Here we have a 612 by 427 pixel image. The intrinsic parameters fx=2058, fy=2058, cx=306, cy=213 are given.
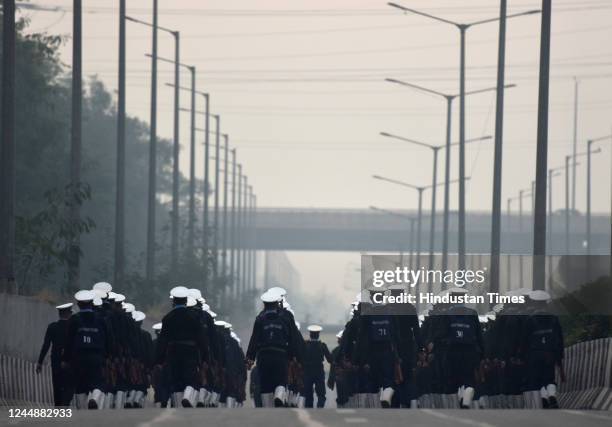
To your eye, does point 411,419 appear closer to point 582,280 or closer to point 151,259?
point 582,280

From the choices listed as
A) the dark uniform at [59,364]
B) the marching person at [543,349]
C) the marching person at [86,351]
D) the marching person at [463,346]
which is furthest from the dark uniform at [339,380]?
the marching person at [86,351]

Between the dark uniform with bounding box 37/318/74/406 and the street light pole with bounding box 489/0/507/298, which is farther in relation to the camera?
the street light pole with bounding box 489/0/507/298

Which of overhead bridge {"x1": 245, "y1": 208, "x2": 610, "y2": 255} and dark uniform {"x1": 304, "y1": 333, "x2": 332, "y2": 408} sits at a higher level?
overhead bridge {"x1": 245, "y1": 208, "x2": 610, "y2": 255}

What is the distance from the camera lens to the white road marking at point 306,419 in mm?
20812

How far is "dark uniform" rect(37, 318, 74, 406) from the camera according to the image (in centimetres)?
2834

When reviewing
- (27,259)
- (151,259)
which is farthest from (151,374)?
(151,259)

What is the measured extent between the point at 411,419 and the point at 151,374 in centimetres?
1189

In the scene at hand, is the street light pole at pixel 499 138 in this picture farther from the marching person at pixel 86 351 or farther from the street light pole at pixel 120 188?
the marching person at pixel 86 351

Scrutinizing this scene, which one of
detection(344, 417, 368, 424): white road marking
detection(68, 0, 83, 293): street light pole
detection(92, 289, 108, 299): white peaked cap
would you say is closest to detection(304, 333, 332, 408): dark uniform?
detection(92, 289, 108, 299): white peaked cap

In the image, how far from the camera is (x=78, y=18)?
45.4 metres

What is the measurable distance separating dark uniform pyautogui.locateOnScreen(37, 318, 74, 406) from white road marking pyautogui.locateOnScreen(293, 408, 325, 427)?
5.20 m

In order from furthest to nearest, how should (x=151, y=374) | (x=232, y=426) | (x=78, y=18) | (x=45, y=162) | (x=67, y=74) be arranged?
(x=67, y=74)
(x=45, y=162)
(x=78, y=18)
(x=151, y=374)
(x=232, y=426)

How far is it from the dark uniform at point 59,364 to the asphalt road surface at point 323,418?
3.84 m

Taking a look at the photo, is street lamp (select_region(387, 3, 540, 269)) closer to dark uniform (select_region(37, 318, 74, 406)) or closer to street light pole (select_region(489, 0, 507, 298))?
street light pole (select_region(489, 0, 507, 298))
